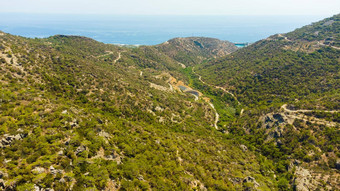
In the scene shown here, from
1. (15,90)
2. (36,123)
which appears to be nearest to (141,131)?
(36,123)

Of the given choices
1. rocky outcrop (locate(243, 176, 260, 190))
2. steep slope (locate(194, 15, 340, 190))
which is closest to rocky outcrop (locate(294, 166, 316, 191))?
steep slope (locate(194, 15, 340, 190))

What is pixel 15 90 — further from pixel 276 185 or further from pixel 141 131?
pixel 276 185

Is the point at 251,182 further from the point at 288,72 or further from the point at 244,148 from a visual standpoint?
the point at 288,72

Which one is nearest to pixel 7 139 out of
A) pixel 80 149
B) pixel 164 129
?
pixel 80 149

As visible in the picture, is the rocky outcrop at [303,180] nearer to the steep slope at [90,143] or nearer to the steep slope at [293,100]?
the steep slope at [293,100]

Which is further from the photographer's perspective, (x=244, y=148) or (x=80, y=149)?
(x=244, y=148)

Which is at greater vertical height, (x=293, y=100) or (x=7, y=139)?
(x=7, y=139)

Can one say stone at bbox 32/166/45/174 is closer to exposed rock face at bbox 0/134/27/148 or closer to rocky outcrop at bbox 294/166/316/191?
exposed rock face at bbox 0/134/27/148
